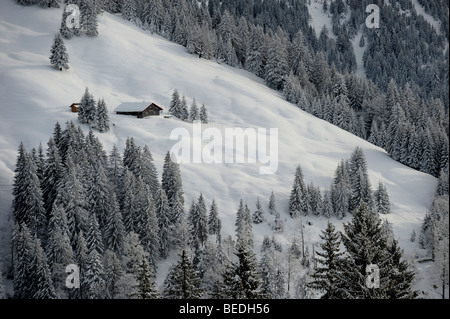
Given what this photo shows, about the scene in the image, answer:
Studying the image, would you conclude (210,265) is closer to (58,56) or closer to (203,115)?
(203,115)

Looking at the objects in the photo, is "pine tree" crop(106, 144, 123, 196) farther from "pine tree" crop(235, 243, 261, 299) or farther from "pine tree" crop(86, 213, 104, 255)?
"pine tree" crop(235, 243, 261, 299)

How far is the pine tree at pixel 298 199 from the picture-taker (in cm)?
6944

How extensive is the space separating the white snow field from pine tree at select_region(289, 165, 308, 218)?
50.8 inches

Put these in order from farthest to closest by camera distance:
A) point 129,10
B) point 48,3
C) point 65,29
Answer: point 129,10 → point 48,3 → point 65,29

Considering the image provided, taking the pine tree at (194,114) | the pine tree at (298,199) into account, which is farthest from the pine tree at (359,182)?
the pine tree at (194,114)

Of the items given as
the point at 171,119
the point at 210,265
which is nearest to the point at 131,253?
the point at 210,265

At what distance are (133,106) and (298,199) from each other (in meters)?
41.8

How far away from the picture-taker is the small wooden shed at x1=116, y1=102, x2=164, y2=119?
89250 mm

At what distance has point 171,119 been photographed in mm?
90250

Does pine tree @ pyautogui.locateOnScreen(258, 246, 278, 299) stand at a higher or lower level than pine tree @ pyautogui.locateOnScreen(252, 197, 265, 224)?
lower

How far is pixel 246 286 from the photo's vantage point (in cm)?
3012

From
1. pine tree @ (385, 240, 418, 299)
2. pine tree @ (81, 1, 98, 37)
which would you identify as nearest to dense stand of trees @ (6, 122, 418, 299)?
pine tree @ (385, 240, 418, 299)

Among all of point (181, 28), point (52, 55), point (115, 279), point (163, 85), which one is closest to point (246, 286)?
point (115, 279)

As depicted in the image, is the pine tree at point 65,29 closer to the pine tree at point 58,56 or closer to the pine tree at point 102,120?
the pine tree at point 58,56
